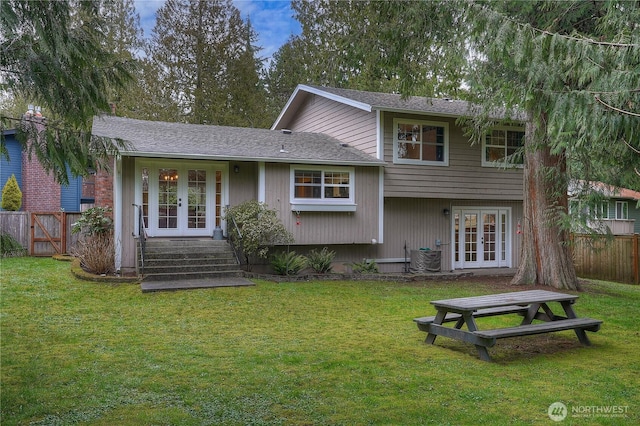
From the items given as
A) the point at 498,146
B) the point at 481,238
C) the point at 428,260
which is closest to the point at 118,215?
the point at 428,260

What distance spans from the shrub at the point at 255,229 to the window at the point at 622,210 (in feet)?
71.4

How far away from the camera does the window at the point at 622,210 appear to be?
86.1 feet

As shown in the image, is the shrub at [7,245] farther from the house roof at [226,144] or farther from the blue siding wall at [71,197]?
the blue siding wall at [71,197]

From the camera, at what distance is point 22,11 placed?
339cm

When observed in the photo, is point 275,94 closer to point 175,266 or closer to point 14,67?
point 175,266

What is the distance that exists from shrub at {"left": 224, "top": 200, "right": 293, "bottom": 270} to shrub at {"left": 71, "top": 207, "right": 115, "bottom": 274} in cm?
283

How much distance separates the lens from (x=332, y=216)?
13.3m

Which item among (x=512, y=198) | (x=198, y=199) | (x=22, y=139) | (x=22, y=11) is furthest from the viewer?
(x=512, y=198)

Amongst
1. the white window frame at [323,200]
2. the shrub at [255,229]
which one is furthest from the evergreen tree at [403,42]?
the shrub at [255,229]

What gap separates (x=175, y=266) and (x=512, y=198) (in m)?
10.4

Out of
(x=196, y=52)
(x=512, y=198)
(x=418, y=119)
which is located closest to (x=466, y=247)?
(x=512, y=198)

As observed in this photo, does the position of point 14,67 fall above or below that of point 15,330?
above

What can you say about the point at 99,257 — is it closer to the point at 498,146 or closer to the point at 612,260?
the point at 498,146

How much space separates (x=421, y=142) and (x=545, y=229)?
13.8ft
